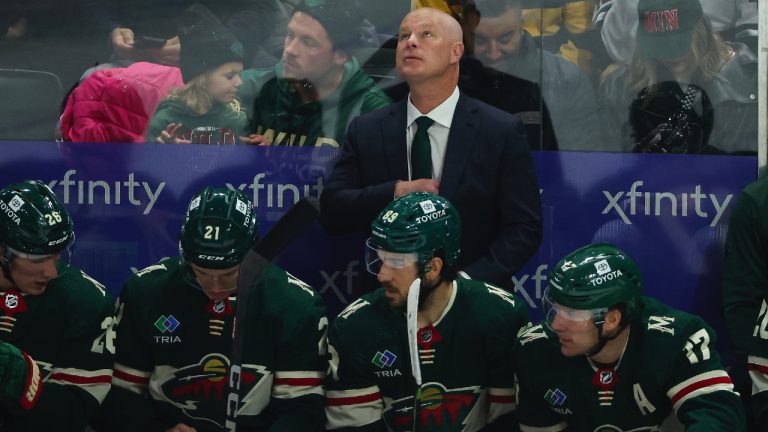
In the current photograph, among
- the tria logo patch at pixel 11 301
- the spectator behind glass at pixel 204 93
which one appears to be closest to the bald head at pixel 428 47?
the spectator behind glass at pixel 204 93

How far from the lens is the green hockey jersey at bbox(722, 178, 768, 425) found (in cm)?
542

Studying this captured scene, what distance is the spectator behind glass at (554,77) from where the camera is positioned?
5.85 meters

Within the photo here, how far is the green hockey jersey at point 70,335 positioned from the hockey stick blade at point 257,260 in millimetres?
576

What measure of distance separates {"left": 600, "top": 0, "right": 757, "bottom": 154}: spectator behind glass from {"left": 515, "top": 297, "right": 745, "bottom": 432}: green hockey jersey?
4.75 ft

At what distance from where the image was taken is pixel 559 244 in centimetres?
586

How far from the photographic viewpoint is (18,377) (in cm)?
459

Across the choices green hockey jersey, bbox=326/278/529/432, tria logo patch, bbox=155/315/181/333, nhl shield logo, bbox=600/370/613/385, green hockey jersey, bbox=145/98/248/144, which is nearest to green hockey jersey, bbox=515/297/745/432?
nhl shield logo, bbox=600/370/613/385

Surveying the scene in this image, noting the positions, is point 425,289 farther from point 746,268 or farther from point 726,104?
point 726,104

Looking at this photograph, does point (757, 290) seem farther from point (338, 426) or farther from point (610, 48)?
point (338, 426)

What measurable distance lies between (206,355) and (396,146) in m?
1.16

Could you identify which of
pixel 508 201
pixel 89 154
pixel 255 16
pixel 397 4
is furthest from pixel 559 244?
pixel 89 154

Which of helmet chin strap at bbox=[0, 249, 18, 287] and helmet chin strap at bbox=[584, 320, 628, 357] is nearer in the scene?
helmet chin strap at bbox=[584, 320, 628, 357]

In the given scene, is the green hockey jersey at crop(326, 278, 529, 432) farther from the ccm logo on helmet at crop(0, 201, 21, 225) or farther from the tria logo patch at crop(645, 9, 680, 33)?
the tria logo patch at crop(645, 9, 680, 33)

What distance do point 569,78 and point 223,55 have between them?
1.43 m
